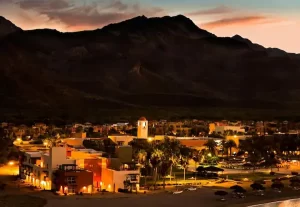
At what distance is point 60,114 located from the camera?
147625 millimetres

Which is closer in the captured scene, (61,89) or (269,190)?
(269,190)

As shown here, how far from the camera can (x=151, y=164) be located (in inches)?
2340

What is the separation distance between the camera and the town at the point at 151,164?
5250 centimetres

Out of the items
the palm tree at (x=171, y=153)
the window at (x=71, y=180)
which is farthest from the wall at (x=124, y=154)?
the window at (x=71, y=180)

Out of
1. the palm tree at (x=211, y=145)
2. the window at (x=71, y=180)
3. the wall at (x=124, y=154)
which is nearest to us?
the window at (x=71, y=180)

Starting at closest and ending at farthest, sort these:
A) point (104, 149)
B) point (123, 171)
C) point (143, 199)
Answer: point (143, 199)
point (123, 171)
point (104, 149)

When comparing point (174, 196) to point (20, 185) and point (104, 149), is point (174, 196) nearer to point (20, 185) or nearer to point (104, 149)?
point (20, 185)

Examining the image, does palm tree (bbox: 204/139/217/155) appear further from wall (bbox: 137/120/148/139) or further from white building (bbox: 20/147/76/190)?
white building (bbox: 20/147/76/190)

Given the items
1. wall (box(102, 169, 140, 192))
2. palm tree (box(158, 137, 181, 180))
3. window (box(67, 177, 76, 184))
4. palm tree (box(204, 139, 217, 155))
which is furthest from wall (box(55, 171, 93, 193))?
palm tree (box(204, 139, 217, 155))

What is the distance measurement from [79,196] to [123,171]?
206 inches

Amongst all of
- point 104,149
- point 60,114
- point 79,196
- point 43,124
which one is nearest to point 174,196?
point 79,196

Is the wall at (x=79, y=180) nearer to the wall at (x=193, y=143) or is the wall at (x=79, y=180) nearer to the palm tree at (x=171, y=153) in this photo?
the palm tree at (x=171, y=153)

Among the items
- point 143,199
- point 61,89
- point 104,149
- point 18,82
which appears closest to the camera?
point 143,199

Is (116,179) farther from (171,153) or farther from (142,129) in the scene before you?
(142,129)
